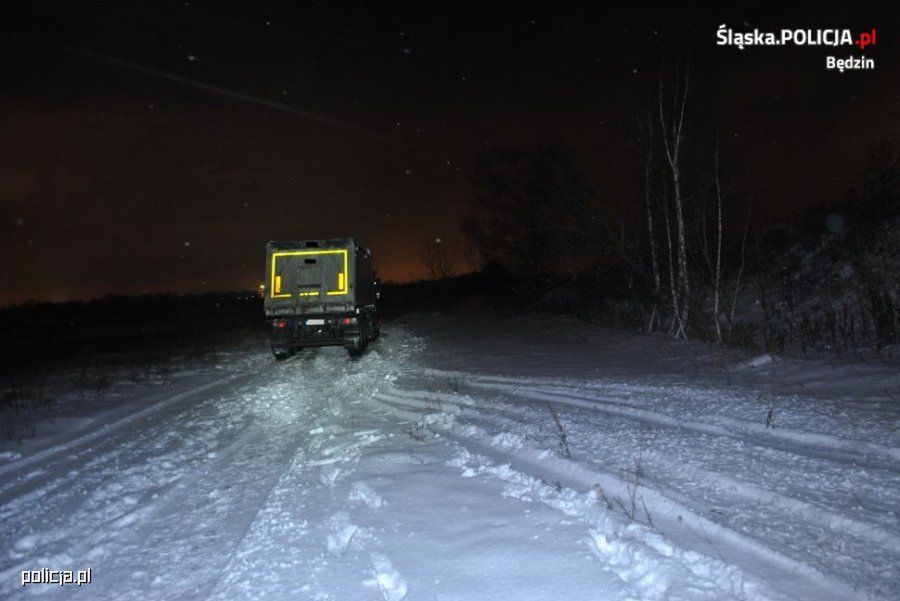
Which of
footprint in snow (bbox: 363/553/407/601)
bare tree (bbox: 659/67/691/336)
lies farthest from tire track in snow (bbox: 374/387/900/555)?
bare tree (bbox: 659/67/691/336)

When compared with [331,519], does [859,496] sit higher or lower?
higher

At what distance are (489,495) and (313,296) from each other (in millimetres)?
13252

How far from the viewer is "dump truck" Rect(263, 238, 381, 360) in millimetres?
16406

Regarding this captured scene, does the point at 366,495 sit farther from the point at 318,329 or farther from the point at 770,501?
the point at 318,329

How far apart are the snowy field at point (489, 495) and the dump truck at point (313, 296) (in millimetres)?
7363

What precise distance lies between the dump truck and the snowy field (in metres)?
7.36

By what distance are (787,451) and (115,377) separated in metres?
13.9

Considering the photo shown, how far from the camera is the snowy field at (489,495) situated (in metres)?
3.32

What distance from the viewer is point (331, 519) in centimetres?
431

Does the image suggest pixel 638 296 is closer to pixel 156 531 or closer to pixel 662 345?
pixel 662 345

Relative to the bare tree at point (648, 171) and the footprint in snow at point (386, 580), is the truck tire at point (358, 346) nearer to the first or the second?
the bare tree at point (648, 171)

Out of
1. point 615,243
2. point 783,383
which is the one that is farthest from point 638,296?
point 783,383

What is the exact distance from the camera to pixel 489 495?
456 centimetres

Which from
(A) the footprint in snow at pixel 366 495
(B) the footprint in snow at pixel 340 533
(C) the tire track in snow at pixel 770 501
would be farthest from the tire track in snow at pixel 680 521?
(B) the footprint in snow at pixel 340 533
